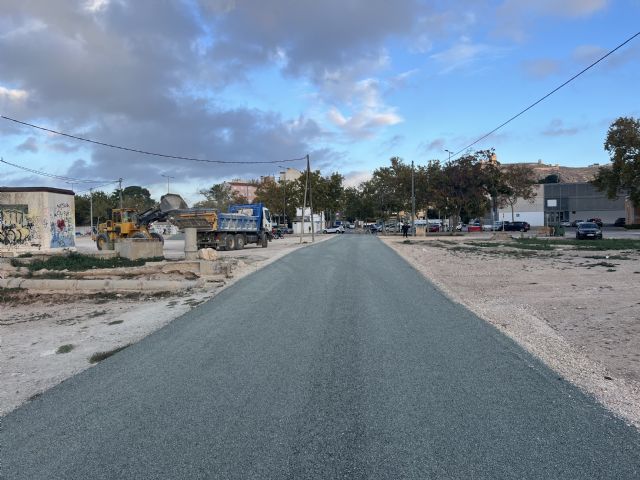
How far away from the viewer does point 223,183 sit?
10850cm

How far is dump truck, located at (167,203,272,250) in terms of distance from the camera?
105 feet

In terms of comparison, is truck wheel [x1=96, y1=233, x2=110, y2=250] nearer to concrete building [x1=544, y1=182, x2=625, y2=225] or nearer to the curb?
the curb

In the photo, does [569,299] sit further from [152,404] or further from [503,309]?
[152,404]

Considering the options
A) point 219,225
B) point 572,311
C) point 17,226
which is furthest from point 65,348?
point 17,226

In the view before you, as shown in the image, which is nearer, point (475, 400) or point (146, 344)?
point (475, 400)

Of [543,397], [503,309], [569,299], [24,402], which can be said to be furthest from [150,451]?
[569,299]

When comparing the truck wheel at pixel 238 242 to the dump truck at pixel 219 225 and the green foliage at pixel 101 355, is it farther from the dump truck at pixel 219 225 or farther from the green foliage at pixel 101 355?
the green foliage at pixel 101 355

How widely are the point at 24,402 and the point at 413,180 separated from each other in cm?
5647

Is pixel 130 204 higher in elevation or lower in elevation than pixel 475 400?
higher

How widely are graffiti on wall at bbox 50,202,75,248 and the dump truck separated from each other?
236 inches

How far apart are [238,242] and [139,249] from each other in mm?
12416

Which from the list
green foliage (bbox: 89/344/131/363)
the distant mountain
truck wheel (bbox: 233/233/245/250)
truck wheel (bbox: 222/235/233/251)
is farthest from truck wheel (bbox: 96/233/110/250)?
the distant mountain

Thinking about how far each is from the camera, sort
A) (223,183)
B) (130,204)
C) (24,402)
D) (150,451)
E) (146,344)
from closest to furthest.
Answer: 1. (150,451)
2. (24,402)
3. (146,344)
4. (130,204)
5. (223,183)

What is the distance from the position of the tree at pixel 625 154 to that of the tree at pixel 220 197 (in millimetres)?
60889
